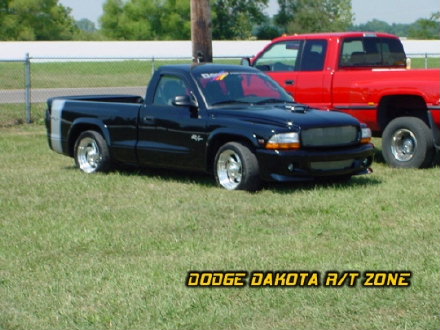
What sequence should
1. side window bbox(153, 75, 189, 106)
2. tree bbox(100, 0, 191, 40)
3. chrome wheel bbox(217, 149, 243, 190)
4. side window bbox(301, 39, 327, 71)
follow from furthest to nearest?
tree bbox(100, 0, 191, 40)
side window bbox(301, 39, 327, 71)
side window bbox(153, 75, 189, 106)
chrome wheel bbox(217, 149, 243, 190)

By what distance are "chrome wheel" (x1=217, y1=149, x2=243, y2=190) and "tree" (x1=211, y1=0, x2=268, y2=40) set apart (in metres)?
73.7

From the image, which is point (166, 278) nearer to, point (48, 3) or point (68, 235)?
point (68, 235)

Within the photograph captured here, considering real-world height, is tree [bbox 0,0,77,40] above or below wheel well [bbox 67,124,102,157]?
above

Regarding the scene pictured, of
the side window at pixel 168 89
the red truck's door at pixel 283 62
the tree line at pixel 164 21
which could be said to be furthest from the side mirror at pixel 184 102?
the tree line at pixel 164 21

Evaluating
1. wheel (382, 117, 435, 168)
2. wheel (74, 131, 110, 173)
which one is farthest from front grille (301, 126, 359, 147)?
wheel (74, 131, 110, 173)

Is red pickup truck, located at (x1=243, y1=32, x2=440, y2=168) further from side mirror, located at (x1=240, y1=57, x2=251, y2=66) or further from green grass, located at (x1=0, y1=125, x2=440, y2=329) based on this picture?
green grass, located at (x1=0, y1=125, x2=440, y2=329)

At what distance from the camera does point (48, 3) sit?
8425 cm

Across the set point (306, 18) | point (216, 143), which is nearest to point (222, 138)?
point (216, 143)

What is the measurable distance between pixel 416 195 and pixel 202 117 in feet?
8.98

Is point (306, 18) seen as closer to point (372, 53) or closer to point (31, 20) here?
point (31, 20)

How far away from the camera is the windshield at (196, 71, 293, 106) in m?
11.5

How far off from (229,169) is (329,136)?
4.13 feet

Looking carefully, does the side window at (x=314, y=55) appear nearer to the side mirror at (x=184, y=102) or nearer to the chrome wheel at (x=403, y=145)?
the chrome wheel at (x=403, y=145)

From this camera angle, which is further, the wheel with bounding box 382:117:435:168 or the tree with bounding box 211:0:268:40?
the tree with bounding box 211:0:268:40
